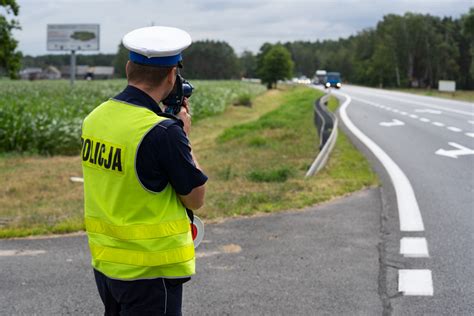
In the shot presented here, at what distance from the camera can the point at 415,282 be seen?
16.0ft

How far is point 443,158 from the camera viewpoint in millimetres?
12195

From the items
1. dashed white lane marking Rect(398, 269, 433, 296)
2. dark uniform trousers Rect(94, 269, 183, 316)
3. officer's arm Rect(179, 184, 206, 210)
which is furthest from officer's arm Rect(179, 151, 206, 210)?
dashed white lane marking Rect(398, 269, 433, 296)

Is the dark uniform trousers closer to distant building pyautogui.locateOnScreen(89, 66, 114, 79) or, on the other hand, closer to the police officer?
the police officer

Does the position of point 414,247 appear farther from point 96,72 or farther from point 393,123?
point 96,72

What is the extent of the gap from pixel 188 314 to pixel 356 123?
17.8 meters

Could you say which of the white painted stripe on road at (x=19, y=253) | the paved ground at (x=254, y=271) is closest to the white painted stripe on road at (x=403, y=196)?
the paved ground at (x=254, y=271)

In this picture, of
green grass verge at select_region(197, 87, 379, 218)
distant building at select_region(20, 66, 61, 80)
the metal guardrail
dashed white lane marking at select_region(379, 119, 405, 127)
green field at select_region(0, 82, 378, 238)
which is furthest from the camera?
distant building at select_region(20, 66, 61, 80)

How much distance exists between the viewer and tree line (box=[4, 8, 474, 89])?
99.4 m

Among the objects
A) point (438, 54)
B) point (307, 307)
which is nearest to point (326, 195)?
point (307, 307)

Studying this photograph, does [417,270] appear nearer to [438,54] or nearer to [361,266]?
[361,266]

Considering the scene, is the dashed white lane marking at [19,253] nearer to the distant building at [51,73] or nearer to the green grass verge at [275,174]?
the green grass verge at [275,174]

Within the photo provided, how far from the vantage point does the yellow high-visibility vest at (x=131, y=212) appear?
8.07ft

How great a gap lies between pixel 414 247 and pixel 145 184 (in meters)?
4.03

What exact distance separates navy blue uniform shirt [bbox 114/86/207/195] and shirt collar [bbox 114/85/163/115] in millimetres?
123
